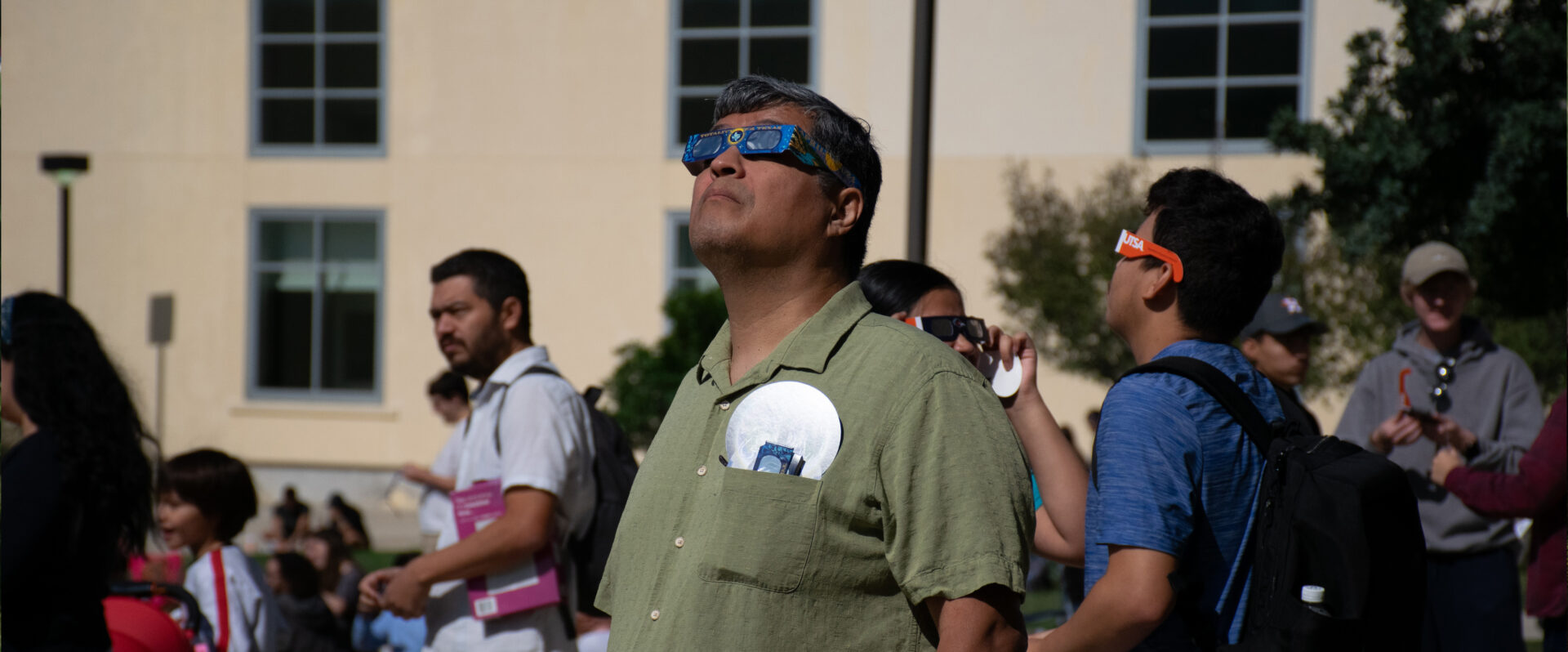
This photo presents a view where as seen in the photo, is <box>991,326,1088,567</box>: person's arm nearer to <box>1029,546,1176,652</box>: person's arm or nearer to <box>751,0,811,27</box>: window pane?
<box>1029,546,1176,652</box>: person's arm

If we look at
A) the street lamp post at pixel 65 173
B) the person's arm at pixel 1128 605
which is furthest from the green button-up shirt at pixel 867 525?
the street lamp post at pixel 65 173

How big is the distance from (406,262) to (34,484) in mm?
15760

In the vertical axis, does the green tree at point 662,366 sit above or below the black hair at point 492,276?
below

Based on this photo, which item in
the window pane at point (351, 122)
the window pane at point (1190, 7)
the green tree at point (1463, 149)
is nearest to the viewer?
the green tree at point (1463, 149)

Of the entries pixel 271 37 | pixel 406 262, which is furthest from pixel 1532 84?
pixel 271 37

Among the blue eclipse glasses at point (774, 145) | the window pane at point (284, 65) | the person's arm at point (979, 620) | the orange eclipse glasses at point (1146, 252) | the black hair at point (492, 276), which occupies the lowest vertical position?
the person's arm at point (979, 620)

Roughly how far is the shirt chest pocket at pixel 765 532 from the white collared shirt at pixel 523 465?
6.67 feet

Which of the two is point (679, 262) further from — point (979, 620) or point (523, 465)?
point (979, 620)

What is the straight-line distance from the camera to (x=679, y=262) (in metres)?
17.9

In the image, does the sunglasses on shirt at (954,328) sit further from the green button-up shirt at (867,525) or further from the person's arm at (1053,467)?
the green button-up shirt at (867,525)

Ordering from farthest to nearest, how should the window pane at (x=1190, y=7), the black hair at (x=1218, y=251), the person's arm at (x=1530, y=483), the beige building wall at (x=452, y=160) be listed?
the beige building wall at (x=452, y=160) < the window pane at (x=1190, y=7) < the person's arm at (x=1530, y=483) < the black hair at (x=1218, y=251)

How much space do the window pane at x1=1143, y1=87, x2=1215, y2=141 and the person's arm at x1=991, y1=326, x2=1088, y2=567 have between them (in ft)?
47.3

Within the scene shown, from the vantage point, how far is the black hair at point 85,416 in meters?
3.10

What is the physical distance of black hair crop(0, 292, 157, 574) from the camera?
310 centimetres
